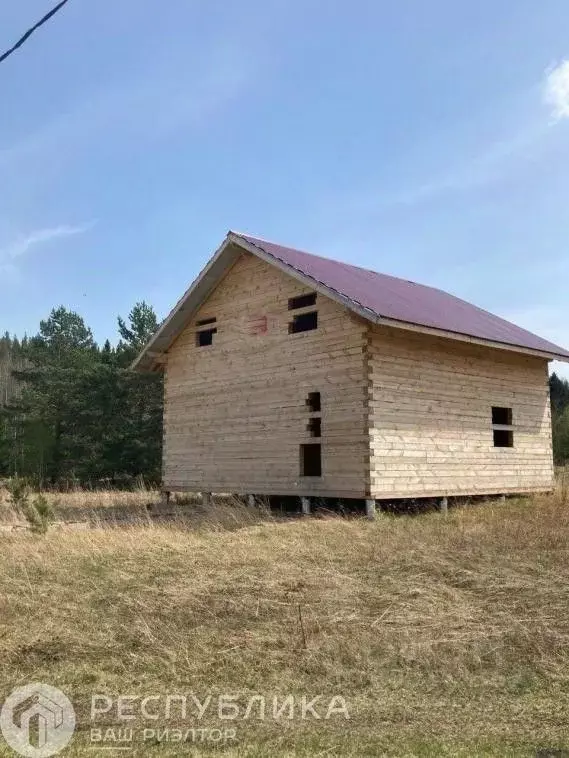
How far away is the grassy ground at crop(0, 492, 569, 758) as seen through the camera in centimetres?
487

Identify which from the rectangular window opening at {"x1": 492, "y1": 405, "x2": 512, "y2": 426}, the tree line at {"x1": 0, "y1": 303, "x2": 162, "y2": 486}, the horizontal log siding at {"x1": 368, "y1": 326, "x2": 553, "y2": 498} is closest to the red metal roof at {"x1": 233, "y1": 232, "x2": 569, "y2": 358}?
the horizontal log siding at {"x1": 368, "y1": 326, "x2": 553, "y2": 498}

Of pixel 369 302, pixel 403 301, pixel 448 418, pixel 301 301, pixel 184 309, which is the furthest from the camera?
pixel 184 309

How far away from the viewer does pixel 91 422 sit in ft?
125

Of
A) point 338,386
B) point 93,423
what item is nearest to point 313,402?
point 338,386

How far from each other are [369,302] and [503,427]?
616cm

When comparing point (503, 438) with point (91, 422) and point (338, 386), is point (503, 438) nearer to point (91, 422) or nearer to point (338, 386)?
point (338, 386)

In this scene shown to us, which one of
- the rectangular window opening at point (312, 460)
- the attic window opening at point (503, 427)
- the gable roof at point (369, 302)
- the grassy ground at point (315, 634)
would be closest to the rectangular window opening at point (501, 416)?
the attic window opening at point (503, 427)

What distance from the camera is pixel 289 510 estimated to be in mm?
18062

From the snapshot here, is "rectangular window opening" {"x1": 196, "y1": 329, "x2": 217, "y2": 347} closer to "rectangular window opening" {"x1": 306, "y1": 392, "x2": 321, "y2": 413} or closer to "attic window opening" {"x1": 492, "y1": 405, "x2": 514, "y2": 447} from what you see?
"rectangular window opening" {"x1": 306, "y1": 392, "x2": 321, "y2": 413}

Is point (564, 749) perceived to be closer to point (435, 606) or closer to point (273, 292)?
point (435, 606)

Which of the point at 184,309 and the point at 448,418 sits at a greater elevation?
the point at 184,309

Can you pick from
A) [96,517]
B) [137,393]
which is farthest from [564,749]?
[137,393]

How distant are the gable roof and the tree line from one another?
15.6 m

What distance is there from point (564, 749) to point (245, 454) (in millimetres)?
13490
